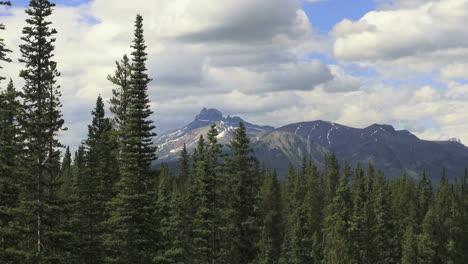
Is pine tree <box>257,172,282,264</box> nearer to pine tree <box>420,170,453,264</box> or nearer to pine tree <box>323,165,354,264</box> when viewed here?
pine tree <box>323,165,354,264</box>

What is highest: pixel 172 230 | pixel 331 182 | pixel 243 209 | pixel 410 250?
pixel 331 182

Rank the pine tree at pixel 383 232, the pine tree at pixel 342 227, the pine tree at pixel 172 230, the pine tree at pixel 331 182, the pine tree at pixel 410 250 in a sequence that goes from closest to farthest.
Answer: the pine tree at pixel 172 230 → the pine tree at pixel 342 227 → the pine tree at pixel 383 232 → the pine tree at pixel 410 250 → the pine tree at pixel 331 182

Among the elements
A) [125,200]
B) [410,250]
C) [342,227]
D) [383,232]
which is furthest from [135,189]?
[410,250]

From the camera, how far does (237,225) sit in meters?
44.8

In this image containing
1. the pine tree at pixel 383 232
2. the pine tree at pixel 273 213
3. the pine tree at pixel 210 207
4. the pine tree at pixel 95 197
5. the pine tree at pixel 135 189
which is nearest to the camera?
the pine tree at pixel 135 189

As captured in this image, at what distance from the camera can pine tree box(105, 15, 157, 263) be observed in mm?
37438

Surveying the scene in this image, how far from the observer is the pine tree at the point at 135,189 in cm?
3744

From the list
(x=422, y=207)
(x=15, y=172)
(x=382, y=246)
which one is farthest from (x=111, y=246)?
(x=422, y=207)

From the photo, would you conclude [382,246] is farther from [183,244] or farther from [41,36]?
[41,36]

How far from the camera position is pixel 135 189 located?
128 ft

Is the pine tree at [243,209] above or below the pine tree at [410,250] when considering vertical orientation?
above

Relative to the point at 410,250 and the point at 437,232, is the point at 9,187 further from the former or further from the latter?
the point at 437,232

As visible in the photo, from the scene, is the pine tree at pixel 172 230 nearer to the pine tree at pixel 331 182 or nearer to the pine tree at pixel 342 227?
the pine tree at pixel 342 227

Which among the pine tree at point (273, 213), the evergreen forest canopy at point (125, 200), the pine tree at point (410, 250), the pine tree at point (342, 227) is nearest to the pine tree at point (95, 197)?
the evergreen forest canopy at point (125, 200)
